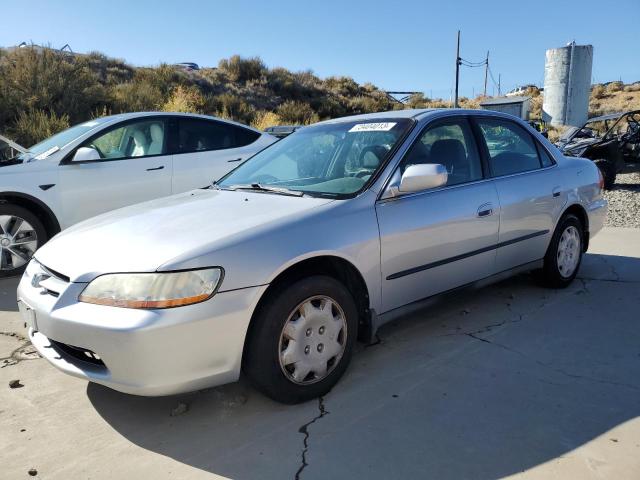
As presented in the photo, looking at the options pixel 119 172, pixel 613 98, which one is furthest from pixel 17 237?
pixel 613 98

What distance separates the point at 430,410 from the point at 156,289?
1.52m

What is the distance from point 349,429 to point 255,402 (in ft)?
1.90

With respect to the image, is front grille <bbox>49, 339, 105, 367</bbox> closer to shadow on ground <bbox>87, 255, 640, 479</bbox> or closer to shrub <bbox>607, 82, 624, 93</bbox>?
shadow on ground <bbox>87, 255, 640, 479</bbox>

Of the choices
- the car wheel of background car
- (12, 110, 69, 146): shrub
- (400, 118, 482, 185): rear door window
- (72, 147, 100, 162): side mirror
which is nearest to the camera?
(400, 118, 482, 185): rear door window

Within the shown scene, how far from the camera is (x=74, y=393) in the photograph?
311 cm

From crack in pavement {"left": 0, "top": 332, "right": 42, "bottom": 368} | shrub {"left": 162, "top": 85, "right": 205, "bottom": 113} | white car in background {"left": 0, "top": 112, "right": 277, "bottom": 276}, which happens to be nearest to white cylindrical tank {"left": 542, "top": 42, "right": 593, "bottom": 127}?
shrub {"left": 162, "top": 85, "right": 205, "bottom": 113}

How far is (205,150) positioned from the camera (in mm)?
6453

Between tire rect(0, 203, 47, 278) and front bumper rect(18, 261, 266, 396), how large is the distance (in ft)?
10.3

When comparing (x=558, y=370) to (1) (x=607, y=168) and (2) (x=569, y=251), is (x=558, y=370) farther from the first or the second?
(1) (x=607, y=168)

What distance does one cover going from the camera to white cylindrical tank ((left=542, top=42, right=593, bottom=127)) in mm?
24953

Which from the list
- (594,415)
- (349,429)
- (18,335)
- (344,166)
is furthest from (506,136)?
(18,335)

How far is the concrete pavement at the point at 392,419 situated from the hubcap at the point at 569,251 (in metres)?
0.86

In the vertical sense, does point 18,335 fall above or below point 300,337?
below

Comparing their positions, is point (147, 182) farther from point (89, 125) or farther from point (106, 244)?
point (106, 244)
